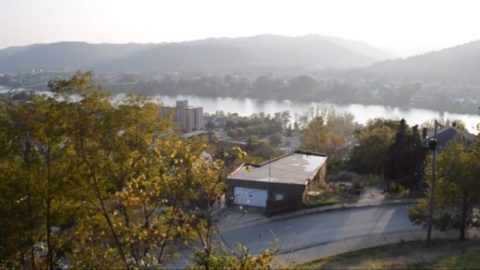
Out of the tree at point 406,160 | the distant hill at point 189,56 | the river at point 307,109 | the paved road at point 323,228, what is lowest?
the river at point 307,109

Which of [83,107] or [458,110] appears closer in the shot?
[83,107]

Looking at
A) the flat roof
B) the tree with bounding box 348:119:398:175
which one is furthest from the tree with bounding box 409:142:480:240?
the tree with bounding box 348:119:398:175

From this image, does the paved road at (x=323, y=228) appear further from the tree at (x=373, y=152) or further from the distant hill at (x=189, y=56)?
the distant hill at (x=189, y=56)

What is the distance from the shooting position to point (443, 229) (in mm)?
7371

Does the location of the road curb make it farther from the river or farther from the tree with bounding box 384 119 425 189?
the river

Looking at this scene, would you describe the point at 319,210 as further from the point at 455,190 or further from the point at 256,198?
the point at 455,190

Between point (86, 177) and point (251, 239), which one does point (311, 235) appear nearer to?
point (251, 239)

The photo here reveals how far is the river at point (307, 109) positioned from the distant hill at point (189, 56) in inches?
1287

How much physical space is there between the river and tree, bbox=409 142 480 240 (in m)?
28.8

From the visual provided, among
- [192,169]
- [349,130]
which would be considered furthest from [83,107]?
[349,130]

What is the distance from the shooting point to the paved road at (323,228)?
7984mm

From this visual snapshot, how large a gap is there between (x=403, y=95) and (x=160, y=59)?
62.7 m

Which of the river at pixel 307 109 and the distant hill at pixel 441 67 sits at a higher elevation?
the distant hill at pixel 441 67

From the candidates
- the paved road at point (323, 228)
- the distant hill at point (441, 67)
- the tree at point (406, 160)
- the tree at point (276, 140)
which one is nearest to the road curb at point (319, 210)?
the paved road at point (323, 228)
